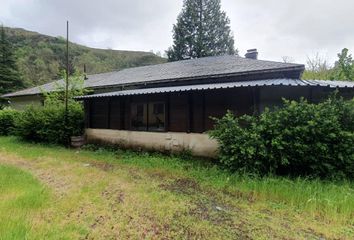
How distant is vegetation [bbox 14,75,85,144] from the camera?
11.9 m

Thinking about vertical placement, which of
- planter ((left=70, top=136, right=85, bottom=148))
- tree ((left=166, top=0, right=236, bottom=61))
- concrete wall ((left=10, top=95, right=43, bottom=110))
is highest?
tree ((left=166, top=0, right=236, bottom=61))

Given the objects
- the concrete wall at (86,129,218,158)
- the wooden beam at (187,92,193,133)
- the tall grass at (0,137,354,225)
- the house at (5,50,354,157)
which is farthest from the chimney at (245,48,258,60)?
the tall grass at (0,137,354,225)

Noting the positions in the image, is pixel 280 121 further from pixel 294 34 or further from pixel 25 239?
pixel 294 34

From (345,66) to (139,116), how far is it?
40.1 feet

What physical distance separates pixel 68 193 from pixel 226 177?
142 inches

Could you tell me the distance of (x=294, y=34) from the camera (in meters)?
23.9

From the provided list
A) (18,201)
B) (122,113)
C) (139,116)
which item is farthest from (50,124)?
(18,201)

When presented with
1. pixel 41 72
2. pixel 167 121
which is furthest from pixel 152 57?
pixel 167 121

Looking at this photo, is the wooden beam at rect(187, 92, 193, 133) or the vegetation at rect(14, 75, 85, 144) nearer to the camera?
the wooden beam at rect(187, 92, 193, 133)

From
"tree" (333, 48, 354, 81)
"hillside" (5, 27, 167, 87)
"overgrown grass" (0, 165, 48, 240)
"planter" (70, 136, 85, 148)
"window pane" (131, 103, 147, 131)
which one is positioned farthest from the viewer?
"hillside" (5, 27, 167, 87)

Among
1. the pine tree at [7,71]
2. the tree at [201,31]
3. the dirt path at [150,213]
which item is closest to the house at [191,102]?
the dirt path at [150,213]

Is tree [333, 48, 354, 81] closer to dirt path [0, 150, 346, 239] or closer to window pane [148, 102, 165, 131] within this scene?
window pane [148, 102, 165, 131]

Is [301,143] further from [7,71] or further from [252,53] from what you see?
[7,71]

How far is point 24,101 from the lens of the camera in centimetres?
1978
